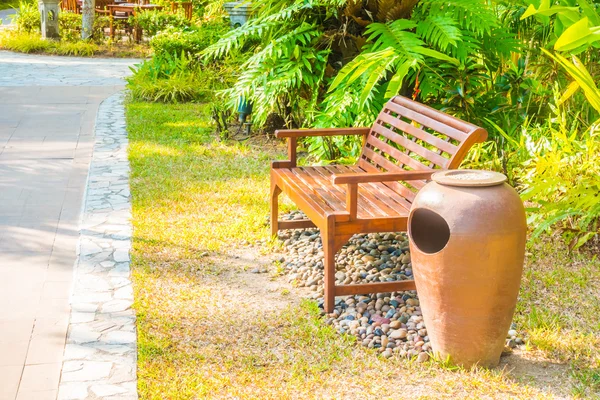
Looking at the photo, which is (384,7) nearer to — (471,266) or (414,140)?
(414,140)

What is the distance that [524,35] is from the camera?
6582 millimetres

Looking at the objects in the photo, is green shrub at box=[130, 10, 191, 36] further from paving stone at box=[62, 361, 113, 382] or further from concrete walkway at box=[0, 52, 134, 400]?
paving stone at box=[62, 361, 113, 382]

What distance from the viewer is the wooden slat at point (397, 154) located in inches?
181

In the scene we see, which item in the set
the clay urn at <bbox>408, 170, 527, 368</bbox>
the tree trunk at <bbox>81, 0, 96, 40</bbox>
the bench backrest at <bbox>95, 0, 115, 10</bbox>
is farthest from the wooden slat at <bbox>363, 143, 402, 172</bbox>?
the bench backrest at <bbox>95, 0, 115, 10</bbox>

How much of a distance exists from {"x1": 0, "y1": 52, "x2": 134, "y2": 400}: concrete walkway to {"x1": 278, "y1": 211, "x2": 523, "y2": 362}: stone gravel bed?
4.77ft

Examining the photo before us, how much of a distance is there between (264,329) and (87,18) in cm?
1548

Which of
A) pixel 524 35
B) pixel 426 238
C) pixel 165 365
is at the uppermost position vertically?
pixel 524 35

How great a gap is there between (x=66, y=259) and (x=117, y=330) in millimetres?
1287

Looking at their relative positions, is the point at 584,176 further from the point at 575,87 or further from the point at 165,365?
the point at 165,365

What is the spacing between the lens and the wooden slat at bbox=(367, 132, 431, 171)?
4.59 meters

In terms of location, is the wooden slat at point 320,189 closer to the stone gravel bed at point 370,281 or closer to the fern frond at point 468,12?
the stone gravel bed at point 370,281

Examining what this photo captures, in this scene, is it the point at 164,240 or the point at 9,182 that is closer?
the point at 164,240

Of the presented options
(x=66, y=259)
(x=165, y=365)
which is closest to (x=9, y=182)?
(x=66, y=259)

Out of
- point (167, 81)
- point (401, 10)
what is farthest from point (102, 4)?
point (401, 10)
